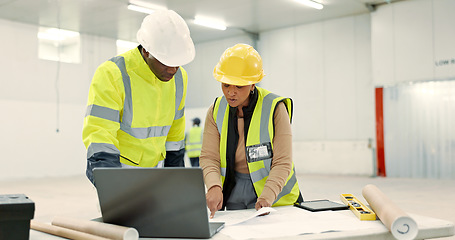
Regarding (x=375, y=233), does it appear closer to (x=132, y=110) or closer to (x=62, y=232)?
(x=62, y=232)

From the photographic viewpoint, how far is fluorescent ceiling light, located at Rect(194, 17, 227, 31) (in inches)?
452

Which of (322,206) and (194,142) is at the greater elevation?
(194,142)

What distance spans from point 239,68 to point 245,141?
36 cm

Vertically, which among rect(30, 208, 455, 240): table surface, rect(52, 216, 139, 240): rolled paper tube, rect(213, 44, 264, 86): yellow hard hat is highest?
rect(213, 44, 264, 86): yellow hard hat

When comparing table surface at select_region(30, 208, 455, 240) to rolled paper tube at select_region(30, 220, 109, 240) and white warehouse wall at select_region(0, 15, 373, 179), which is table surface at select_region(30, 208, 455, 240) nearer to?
rolled paper tube at select_region(30, 220, 109, 240)

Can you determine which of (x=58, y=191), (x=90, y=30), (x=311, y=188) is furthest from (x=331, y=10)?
(x=58, y=191)

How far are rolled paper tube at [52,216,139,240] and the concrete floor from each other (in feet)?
12.6

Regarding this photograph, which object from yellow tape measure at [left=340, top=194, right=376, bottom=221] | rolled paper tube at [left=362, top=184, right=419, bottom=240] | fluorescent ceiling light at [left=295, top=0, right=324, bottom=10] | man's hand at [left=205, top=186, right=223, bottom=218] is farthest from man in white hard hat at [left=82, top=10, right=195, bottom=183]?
fluorescent ceiling light at [left=295, top=0, right=324, bottom=10]

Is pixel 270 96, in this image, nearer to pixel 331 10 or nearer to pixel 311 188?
pixel 311 188

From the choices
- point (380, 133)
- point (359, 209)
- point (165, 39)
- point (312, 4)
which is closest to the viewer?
point (359, 209)

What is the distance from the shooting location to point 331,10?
35.9ft

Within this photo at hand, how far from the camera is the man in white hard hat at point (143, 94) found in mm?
2020

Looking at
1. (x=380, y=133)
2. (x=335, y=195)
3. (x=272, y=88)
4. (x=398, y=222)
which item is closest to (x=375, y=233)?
(x=398, y=222)

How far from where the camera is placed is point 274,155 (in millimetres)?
2090
